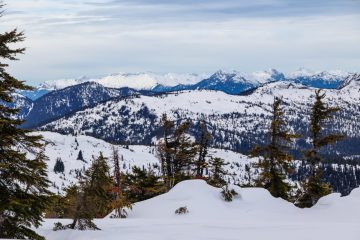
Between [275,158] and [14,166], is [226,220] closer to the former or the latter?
[14,166]

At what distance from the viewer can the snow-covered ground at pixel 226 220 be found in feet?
54.6

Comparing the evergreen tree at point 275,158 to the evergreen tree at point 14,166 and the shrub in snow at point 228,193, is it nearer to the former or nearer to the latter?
the shrub in snow at point 228,193

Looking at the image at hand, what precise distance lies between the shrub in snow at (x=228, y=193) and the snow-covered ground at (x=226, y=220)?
1.14ft

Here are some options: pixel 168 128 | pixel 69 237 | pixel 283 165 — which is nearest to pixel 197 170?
pixel 168 128

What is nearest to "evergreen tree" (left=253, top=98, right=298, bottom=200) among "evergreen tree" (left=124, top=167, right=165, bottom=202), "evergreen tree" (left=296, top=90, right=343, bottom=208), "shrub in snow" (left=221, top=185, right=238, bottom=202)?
"evergreen tree" (left=296, top=90, right=343, bottom=208)

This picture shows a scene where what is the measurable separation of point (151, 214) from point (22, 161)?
41.6ft

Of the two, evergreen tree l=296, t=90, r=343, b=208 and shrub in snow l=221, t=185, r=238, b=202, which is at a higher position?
evergreen tree l=296, t=90, r=343, b=208

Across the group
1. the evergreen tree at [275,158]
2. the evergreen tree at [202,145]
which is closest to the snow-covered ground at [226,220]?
the evergreen tree at [275,158]

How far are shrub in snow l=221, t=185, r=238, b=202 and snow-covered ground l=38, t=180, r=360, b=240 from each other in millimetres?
349

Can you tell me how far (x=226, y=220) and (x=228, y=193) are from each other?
8.16 meters

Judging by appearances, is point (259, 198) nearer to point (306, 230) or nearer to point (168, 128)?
point (306, 230)

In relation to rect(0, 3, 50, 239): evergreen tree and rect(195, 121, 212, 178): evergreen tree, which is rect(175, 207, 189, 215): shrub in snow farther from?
rect(195, 121, 212, 178): evergreen tree

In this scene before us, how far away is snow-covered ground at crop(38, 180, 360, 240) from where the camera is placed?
16656 mm

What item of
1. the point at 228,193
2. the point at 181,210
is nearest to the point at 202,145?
the point at 228,193
